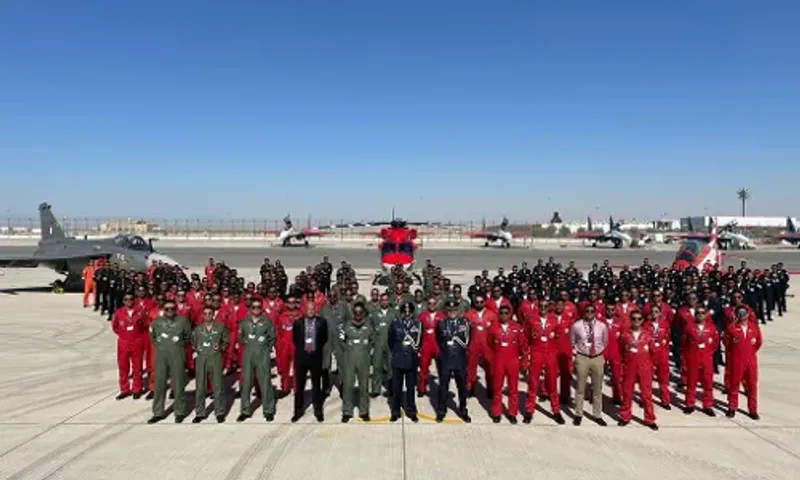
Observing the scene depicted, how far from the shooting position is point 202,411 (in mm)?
7305

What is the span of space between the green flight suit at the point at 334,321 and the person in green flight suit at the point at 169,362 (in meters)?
1.84

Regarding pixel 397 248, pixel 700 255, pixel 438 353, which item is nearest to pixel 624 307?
pixel 438 353

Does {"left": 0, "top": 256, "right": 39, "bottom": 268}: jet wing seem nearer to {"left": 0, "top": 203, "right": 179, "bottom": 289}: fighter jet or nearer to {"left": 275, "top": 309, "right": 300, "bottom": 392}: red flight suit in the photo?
{"left": 0, "top": 203, "right": 179, "bottom": 289}: fighter jet

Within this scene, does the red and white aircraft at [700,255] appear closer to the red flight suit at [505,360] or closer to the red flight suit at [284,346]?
the red flight suit at [505,360]

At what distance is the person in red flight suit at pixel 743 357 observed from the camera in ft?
24.6

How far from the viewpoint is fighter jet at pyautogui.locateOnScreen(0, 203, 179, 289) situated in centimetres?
2008

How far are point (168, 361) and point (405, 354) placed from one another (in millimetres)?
3059

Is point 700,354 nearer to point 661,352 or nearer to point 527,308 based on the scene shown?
point 661,352

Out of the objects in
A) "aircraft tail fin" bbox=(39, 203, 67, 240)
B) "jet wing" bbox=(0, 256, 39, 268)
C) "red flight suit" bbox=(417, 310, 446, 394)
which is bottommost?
"red flight suit" bbox=(417, 310, 446, 394)

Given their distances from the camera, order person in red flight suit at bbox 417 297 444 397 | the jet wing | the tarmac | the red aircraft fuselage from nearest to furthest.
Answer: the tarmac < person in red flight suit at bbox 417 297 444 397 < the jet wing < the red aircraft fuselage

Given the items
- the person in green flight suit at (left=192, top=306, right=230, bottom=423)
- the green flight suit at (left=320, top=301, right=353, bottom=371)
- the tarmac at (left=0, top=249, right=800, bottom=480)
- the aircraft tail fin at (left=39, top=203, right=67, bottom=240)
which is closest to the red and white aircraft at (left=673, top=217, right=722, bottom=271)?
the tarmac at (left=0, top=249, right=800, bottom=480)

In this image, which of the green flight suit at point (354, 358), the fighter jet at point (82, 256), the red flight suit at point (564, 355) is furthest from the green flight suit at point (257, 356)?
the fighter jet at point (82, 256)

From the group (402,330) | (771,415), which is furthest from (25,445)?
(771,415)

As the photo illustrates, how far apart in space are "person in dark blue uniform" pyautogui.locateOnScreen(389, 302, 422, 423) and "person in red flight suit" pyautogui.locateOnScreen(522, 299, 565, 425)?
1521 millimetres
